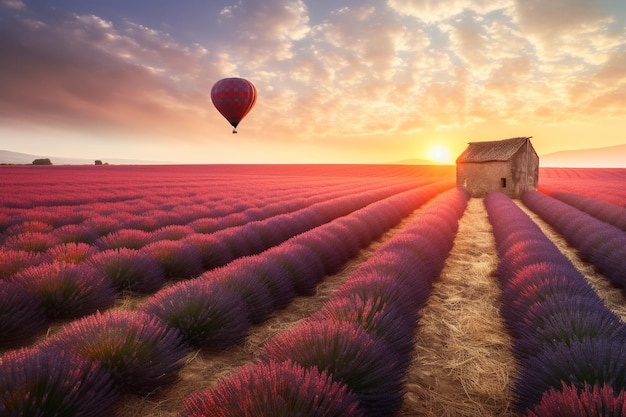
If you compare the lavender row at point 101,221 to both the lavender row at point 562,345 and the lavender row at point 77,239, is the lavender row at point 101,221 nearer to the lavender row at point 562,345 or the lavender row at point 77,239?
the lavender row at point 77,239

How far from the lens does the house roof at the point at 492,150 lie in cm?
2038

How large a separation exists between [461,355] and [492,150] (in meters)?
22.5

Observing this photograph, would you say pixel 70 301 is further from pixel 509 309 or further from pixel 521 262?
pixel 521 262

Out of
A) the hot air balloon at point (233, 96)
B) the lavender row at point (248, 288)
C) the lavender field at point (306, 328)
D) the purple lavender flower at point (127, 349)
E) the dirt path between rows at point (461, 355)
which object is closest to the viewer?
the lavender field at point (306, 328)

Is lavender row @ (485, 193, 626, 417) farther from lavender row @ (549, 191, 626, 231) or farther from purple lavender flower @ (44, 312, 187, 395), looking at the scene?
lavender row @ (549, 191, 626, 231)

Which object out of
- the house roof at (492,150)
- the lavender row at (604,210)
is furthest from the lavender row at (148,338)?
the house roof at (492,150)

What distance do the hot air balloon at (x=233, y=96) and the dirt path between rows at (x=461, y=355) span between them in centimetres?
1526

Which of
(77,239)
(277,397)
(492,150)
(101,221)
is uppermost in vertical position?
(492,150)

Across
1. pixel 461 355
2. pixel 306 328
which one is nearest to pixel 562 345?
pixel 461 355

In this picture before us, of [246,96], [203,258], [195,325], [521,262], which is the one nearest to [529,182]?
[246,96]

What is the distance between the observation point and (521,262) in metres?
4.05

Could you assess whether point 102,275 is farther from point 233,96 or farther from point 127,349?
point 233,96

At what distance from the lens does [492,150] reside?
2203cm

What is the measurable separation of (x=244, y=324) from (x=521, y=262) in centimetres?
331
